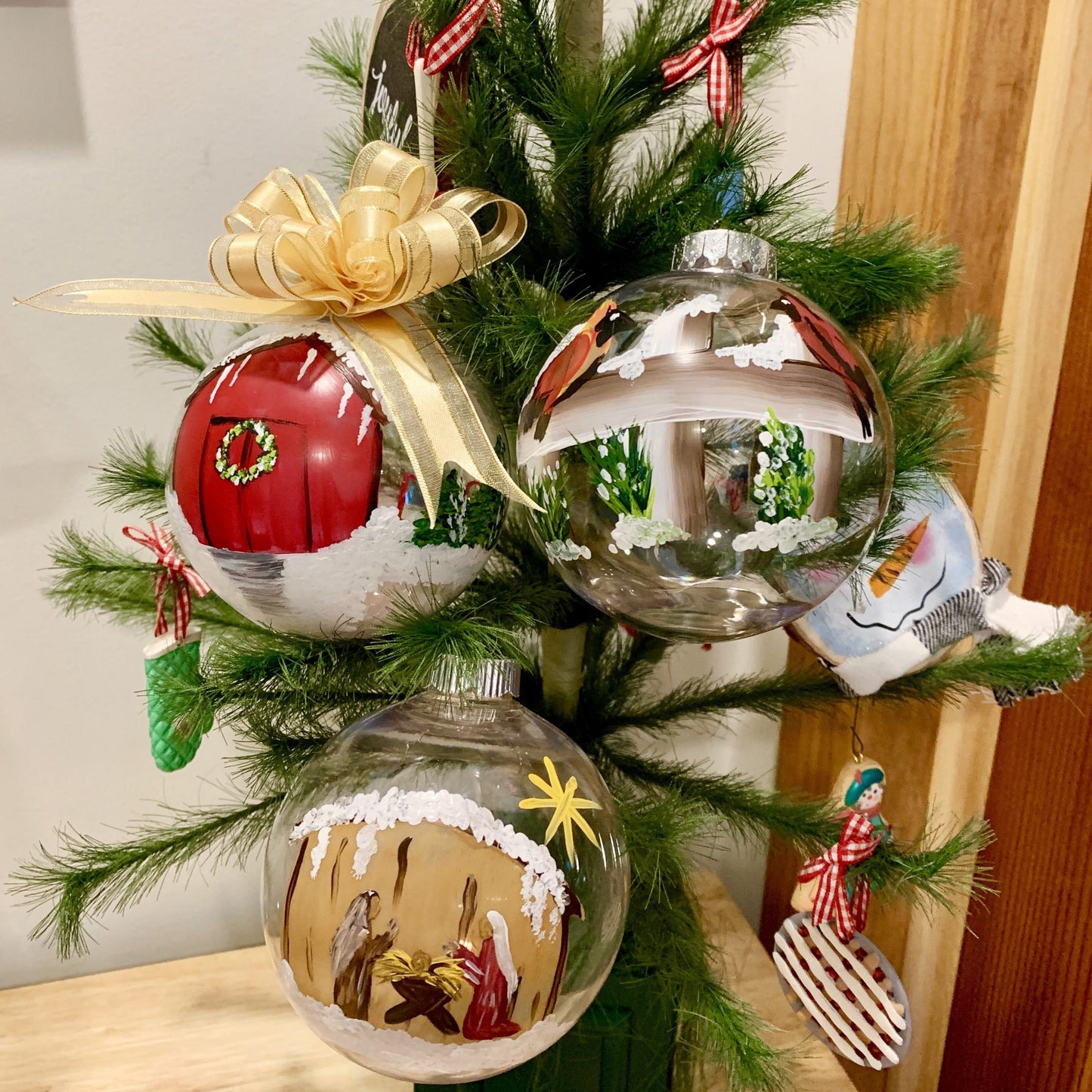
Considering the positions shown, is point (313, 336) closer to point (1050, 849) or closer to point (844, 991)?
point (844, 991)

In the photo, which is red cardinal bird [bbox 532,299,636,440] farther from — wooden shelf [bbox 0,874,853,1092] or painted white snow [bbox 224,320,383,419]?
wooden shelf [bbox 0,874,853,1092]

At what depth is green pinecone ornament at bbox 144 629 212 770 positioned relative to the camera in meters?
0.51

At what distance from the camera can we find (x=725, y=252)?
16.4 inches

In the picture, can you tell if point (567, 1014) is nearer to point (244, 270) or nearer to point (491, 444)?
point (491, 444)

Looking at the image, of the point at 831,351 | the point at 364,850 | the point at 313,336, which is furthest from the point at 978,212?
the point at 364,850

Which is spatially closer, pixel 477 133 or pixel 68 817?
pixel 477 133

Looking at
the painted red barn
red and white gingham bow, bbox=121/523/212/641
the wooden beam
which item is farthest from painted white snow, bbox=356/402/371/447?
the wooden beam

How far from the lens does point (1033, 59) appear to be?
0.68 metres

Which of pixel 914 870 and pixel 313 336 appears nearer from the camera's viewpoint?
pixel 313 336

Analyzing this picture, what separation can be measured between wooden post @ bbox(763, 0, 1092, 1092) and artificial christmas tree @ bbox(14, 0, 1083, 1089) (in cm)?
11

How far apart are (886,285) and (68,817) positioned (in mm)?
853

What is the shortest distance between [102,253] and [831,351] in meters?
0.65

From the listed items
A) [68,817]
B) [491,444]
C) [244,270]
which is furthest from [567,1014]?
[68,817]

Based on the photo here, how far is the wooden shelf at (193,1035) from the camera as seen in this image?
712 millimetres
